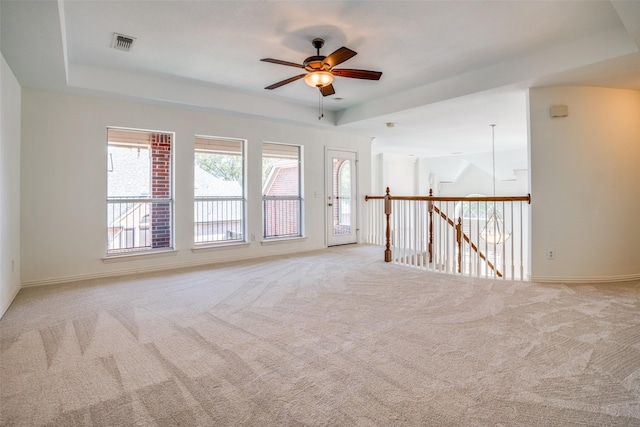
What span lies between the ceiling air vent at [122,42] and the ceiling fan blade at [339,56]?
192 centimetres

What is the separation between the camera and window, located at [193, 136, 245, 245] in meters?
5.16

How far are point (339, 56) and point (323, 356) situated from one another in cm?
247

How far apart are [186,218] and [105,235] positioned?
1.03 meters

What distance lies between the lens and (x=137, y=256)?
178 inches

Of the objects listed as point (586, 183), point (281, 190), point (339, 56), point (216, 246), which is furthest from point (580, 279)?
point (216, 246)

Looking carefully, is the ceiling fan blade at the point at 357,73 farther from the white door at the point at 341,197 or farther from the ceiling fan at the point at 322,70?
the white door at the point at 341,197

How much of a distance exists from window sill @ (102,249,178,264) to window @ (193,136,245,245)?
0.44 m

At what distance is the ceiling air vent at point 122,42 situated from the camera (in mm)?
3215

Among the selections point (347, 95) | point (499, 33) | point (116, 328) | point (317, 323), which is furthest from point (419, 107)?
point (116, 328)

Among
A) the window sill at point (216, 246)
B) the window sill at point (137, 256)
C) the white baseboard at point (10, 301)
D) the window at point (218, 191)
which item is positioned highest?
the window at point (218, 191)

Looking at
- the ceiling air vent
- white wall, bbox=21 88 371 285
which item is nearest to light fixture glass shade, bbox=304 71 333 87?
the ceiling air vent

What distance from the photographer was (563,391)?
1727 mm

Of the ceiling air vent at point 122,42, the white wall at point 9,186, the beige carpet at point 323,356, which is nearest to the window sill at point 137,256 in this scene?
the beige carpet at point 323,356

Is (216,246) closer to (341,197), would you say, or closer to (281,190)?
(281,190)
